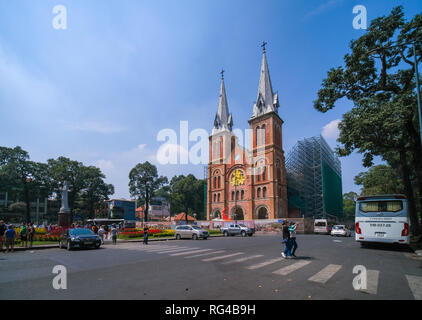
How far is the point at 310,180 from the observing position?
55.4m

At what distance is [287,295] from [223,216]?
157ft

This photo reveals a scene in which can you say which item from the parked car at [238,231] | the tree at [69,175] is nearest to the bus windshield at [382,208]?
the parked car at [238,231]

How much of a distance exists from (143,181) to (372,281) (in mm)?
57929

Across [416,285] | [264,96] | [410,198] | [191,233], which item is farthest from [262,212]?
[416,285]

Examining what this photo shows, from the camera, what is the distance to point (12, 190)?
52.7 metres

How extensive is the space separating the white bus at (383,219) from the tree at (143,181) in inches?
2055

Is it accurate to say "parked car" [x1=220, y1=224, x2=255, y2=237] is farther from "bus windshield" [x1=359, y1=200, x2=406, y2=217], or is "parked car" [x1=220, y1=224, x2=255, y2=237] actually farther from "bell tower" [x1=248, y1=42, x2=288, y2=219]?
"bus windshield" [x1=359, y1=200, x2=406, y2=217]

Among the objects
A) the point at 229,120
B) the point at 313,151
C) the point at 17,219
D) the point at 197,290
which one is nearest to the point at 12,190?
the point at 17,219

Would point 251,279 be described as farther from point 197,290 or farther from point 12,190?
point 12,190

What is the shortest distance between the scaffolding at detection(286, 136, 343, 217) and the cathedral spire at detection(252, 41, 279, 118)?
13.3 meters

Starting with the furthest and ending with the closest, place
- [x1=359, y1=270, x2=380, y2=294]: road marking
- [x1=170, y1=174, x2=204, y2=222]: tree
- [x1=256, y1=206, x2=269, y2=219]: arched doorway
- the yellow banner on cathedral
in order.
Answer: [x1=170, y1=174, x2=204, y2=222]: tree, the yellow banner on cathedral, [x1=256, y1=206, x2=269, y2=219]: arched doorway, [x1=359, y1=270, x2=380, y2=294]: road marking

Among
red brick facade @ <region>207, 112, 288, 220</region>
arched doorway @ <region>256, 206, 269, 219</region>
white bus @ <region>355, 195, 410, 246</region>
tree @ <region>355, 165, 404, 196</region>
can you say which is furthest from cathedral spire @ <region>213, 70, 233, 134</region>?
white bus @ <region>355, 195, 410, 246</region>

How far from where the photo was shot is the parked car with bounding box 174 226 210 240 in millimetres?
23552

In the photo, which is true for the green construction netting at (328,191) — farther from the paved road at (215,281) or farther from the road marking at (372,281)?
the road marking at (372,281)
